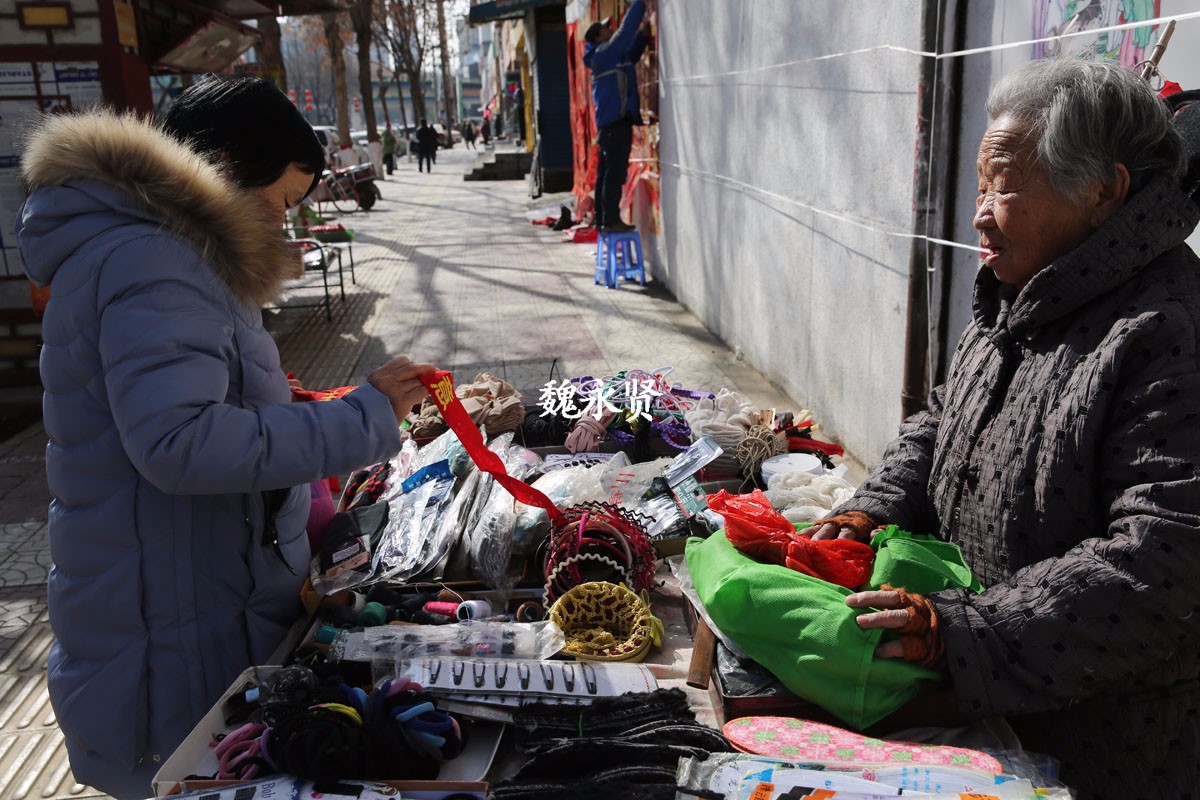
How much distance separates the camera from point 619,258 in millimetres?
10430

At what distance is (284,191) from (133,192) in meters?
0.35

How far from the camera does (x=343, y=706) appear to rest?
168 cm

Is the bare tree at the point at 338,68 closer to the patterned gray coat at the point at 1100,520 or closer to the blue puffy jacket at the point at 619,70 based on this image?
the blue puffy jacket at the point at 619,70

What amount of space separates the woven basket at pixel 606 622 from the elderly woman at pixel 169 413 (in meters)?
A: 0.61

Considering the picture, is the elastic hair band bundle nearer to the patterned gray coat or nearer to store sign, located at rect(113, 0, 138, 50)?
the patterned gray coat

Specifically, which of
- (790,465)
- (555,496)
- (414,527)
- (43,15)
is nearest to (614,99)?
(43,15)

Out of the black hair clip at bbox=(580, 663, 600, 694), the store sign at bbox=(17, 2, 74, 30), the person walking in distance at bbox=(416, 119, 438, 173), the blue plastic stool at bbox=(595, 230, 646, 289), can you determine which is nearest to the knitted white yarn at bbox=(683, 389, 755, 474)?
the black hair clip at bbox=(580, 663, 600, 694)

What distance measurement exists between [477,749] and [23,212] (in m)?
1.36

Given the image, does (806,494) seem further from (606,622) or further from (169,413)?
(169,413)

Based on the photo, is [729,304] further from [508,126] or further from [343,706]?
[508,126]

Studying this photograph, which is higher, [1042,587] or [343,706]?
[1042,587]

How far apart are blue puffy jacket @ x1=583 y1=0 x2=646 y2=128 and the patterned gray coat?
851 centimetres

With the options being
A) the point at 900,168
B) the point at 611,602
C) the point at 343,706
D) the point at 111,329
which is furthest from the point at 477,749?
the point at 900,168

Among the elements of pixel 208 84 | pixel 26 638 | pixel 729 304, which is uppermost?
pixel 208 84
